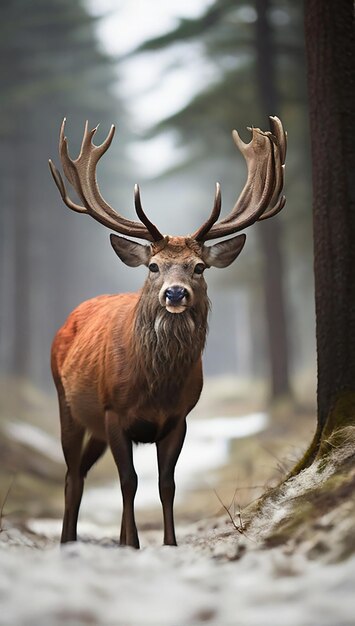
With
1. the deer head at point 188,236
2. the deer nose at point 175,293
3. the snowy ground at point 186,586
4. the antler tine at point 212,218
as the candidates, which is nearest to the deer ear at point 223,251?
the deer head at point 188,236

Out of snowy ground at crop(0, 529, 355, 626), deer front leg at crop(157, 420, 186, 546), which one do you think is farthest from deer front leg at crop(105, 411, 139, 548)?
snowy ground at crop(0, 529, 355, 626)

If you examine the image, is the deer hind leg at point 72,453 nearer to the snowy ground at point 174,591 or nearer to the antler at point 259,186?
the antler at point 259,186

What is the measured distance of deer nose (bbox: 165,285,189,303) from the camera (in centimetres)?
473

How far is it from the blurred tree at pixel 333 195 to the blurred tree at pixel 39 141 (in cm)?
1272

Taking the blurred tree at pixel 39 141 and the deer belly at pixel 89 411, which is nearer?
the deer belly at pixel 89 411

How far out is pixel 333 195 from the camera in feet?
17.1

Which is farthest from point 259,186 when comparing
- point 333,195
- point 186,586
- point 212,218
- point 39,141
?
point 39,141

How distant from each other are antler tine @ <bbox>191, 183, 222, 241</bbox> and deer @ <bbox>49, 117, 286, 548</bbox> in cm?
1

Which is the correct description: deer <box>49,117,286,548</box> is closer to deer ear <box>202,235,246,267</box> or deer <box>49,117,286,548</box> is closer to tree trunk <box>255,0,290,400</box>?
deer ear <box>202,235,246,267</box>

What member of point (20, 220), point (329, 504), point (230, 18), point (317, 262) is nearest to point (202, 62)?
point (230, 18)

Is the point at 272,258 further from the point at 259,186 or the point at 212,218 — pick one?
the point at 212,218

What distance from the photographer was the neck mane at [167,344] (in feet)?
16.2

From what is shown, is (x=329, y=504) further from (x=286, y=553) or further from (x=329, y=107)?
(x=329, y=107)

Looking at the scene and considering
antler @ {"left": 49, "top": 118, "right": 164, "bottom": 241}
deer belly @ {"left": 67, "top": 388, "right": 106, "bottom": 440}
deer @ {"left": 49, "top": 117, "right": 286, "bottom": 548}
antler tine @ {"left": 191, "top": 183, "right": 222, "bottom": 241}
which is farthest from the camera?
deer belly @ {"left": 67, "top": 388, "right": 106, "bottom": 440}
